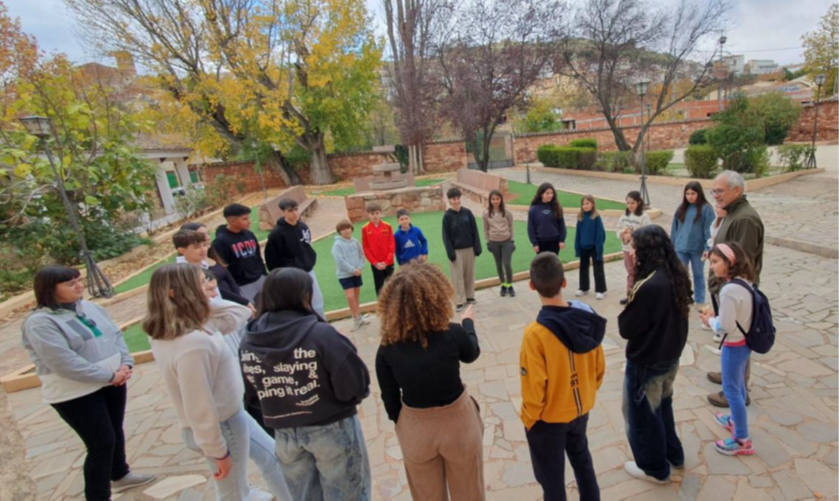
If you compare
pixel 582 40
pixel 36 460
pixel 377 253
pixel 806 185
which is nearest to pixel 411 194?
pixel 377 253

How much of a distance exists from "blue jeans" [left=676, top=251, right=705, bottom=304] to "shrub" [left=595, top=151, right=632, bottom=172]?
1447 cm

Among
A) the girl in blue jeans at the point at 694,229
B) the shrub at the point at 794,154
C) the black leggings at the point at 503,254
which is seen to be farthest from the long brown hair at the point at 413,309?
the shrub at the point at 794,154

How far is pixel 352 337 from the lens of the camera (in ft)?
17.0

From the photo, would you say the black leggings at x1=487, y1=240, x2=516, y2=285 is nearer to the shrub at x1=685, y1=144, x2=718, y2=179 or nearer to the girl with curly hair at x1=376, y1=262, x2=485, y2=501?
the girl with curly hair at x1=376, y1=262, x2=485, y2=501

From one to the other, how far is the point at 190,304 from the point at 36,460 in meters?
3.02

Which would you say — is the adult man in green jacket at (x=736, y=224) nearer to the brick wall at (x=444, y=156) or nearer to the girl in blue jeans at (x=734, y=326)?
the girl in blue jeans at (x=734, y=326)

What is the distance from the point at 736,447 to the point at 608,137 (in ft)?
98.1

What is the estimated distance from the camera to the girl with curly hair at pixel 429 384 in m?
1.80

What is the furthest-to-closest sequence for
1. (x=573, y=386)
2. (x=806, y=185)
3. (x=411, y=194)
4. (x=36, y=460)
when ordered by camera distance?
1. (x=411, y=194)
2. (x=806, y=185)
3. (x=36, y=460)
4. (x=573, y=386)

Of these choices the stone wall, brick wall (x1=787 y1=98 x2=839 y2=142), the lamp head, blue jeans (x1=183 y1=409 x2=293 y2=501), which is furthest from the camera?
brick wall (x1=787 y1=98 x2=839 y2=142)

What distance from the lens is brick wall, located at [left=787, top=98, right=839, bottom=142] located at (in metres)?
22.7

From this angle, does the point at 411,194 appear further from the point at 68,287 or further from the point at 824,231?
the point at 68,287

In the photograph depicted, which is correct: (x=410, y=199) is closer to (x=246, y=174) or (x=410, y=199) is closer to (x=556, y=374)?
(x=556, y=374)

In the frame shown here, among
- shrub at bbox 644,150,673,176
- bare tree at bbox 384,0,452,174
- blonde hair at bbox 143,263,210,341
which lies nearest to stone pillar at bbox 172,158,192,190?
bare tree at bbox 384,0,452,174
